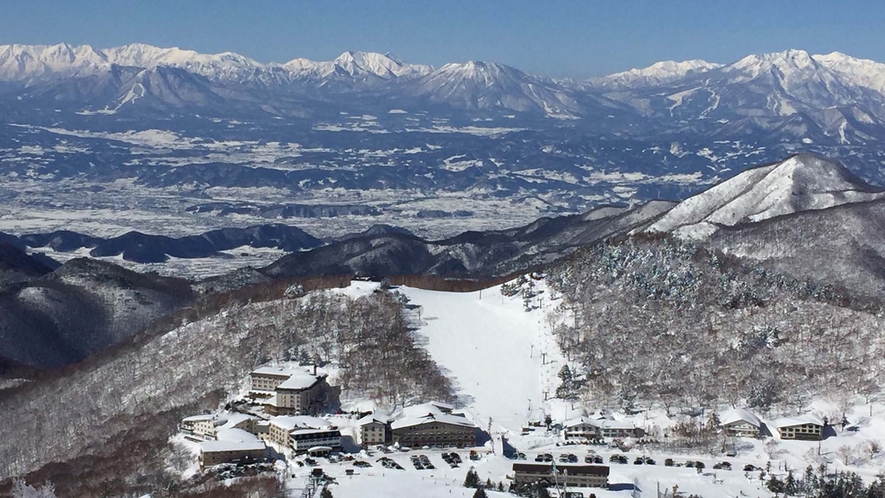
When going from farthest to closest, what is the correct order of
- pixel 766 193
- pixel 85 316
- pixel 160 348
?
pixel 766 193 → pixel 85 316 → pixel 160 348

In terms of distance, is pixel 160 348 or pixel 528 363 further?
pixel 160 348

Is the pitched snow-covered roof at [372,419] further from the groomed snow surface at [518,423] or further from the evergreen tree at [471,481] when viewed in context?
the evergreen tree at [471,481]


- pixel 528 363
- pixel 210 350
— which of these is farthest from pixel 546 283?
pixel 210 350

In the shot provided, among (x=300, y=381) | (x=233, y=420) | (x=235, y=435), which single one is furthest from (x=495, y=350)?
(x=235, y=435)

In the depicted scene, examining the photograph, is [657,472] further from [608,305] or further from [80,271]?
[80,271]

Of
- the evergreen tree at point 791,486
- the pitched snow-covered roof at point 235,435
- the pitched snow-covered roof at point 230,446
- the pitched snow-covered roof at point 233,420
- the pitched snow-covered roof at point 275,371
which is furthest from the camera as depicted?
the pitched snow-covered roof at point 275,371

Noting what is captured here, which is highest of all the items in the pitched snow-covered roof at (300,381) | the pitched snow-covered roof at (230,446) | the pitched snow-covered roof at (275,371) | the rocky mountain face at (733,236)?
the rocky mountain face at (733,236)

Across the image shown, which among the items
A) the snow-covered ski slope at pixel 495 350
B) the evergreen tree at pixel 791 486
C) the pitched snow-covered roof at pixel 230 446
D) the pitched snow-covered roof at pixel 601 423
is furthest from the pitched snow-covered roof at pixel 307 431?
the evergreen tree at pixel 791 486

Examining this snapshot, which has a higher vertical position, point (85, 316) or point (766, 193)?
point (766, 193)
